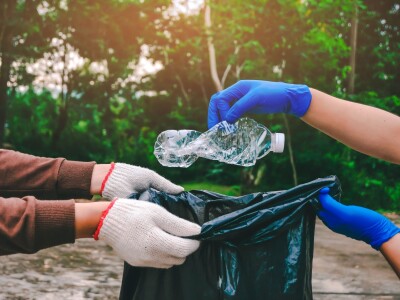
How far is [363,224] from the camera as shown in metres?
1.62

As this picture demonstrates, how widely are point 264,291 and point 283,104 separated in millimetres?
695

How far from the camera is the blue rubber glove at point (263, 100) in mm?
1861

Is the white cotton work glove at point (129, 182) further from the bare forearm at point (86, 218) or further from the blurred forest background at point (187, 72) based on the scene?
the blurred forest background at point (187, 72)

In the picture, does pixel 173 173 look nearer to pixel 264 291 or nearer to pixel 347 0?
pixel 347 0

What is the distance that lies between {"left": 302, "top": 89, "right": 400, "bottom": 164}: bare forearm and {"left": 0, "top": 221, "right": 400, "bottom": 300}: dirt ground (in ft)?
6.04

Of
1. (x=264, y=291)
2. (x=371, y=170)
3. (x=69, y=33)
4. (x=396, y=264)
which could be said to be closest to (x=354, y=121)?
(x=396, y=264)

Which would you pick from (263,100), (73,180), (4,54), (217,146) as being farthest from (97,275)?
(4,54)

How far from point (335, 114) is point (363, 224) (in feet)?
1.40

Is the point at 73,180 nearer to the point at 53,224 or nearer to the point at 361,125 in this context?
the point at 53,224

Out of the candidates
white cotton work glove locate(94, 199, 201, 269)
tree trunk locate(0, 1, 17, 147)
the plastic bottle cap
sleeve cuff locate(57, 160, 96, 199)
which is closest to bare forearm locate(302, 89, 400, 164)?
the plastic bottle cap

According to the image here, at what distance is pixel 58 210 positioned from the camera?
1.44 m

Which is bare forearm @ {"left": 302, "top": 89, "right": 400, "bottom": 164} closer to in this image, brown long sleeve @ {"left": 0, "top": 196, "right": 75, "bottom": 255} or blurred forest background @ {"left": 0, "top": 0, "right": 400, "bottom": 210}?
brown long sleeve @ {"left": 0, "top": 196, "right": 75, "bottom": 255}

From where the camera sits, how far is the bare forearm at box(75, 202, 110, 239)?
1455 millimetres

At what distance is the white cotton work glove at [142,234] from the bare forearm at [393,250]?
65 cm
